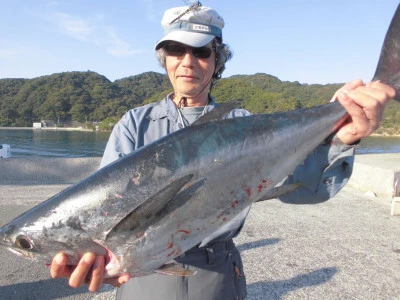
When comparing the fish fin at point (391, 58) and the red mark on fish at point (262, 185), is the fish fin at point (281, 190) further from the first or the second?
the fish fin at point (391, 58)

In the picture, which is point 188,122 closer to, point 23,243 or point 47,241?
point 47,241

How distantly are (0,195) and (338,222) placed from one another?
31.9ft

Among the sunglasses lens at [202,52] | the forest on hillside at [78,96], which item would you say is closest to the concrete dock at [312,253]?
the sunglasses lens at [202,52]

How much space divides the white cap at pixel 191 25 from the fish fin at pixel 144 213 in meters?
1.15

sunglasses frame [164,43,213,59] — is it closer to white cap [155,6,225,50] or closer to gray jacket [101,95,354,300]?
white cap [155,6,225,50]

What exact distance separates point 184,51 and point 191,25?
0.19m

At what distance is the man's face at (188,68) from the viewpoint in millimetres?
2492

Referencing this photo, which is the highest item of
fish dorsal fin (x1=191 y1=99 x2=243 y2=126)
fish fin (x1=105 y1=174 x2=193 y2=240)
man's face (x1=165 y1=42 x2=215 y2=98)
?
man's face (x1=165 y1=42 x2=215 y2=98)

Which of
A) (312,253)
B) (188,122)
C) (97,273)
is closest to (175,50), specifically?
(188,122)

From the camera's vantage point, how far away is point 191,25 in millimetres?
2492

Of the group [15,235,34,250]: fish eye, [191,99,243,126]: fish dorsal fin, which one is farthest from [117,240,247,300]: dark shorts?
[191,99,243,126]: fish dorsal fin

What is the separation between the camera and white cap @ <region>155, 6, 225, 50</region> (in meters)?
2.46

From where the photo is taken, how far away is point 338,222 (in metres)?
7.53

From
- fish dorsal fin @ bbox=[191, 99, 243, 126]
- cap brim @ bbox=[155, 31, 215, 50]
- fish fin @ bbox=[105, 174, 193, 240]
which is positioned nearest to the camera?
fish fin @ bbox=[105, 174, 193, 240]
